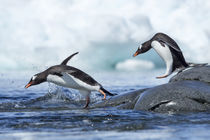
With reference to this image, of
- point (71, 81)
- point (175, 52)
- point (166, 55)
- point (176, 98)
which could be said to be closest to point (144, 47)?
point (166, 55)

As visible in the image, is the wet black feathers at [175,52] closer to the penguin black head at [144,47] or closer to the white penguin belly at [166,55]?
the white penguin belly at [166,55]

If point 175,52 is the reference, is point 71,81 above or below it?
below

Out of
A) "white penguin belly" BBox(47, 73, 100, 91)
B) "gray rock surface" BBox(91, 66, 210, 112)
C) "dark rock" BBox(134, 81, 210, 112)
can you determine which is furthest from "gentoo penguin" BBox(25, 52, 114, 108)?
"dark rock" BBox(134, 81, 210, 112)

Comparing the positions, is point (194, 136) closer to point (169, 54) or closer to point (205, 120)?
point (205, 120)

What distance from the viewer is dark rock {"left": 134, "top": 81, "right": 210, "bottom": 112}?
8414 millimetres

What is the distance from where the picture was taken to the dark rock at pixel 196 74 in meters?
10.0

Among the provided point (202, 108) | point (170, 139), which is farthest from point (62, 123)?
point (202, 108)

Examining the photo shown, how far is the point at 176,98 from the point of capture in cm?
852

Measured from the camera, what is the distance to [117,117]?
7.68 meters

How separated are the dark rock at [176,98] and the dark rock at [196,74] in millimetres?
930

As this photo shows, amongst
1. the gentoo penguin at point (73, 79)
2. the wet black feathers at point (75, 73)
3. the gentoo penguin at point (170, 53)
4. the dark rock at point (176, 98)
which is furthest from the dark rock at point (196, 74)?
the wet black feathers at point (75, 73)

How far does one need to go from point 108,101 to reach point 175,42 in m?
2.74

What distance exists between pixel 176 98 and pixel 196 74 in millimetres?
1952

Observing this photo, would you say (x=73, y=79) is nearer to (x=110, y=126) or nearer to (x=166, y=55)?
(x=166, y=55)
